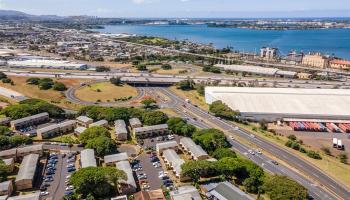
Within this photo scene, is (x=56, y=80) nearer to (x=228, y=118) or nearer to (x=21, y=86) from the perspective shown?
(x=21, y=86)

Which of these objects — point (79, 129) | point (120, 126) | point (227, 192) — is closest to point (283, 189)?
point (227, 192)

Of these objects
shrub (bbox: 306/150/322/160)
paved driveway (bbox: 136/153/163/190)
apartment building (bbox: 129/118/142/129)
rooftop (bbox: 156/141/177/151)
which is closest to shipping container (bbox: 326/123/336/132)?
shrub (bbox: 306/150/322/160)

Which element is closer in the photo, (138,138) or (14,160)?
(14,160)

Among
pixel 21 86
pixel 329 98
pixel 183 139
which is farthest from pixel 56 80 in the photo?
pixel 329 98

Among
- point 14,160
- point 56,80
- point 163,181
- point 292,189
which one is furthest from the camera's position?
point 56,80

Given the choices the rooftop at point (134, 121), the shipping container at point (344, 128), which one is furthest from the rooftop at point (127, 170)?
the shipping container at point (344, 128)
